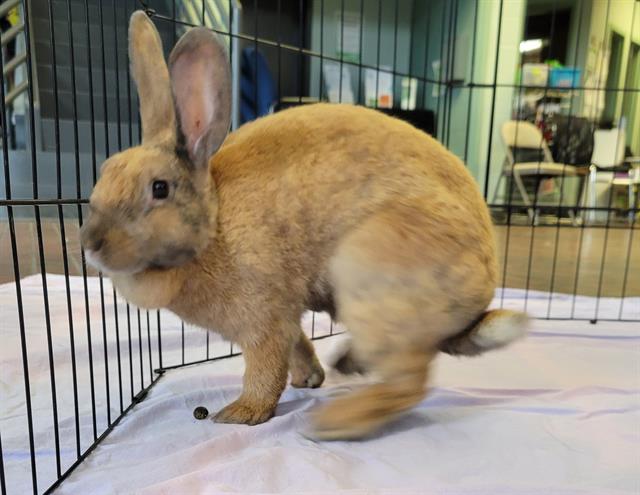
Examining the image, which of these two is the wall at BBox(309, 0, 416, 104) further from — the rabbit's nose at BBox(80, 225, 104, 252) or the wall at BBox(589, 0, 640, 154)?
the rabbit's nose at BBox(80, 225, 104, 252)

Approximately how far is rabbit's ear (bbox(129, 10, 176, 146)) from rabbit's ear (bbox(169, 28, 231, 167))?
0.02 metres

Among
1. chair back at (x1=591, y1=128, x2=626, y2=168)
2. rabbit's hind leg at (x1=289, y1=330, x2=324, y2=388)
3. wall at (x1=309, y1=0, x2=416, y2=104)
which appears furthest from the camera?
wall at (x1=309, y1=0, x2=416, y2=104)

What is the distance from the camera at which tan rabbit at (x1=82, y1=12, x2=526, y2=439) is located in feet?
2.46

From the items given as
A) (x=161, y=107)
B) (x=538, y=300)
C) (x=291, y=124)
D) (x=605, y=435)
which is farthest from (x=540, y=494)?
(x=538, y=300)

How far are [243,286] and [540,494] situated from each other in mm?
481

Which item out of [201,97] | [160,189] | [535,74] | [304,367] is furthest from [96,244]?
[535,74]

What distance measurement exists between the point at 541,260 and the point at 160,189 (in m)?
2.22

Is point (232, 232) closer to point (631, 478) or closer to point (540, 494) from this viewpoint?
point (540, 494)

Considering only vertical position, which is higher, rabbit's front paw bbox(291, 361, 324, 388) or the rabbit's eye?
the rabbit's eye

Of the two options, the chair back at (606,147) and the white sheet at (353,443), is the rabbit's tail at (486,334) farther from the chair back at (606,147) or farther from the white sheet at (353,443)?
the chair back at (606,147)

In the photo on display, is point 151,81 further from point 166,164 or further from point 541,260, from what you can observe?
point 541,260

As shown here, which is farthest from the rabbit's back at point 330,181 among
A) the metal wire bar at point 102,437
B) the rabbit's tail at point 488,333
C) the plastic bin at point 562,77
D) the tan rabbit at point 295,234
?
the plastic bin at point 562,77

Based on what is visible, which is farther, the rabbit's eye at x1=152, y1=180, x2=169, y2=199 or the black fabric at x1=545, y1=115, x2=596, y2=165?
the black fabric at x1=545, y1=115, x2=596, y2=165

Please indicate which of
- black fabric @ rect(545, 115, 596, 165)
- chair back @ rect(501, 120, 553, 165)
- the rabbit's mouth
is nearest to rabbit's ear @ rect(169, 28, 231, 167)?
the rabbit's mouth
